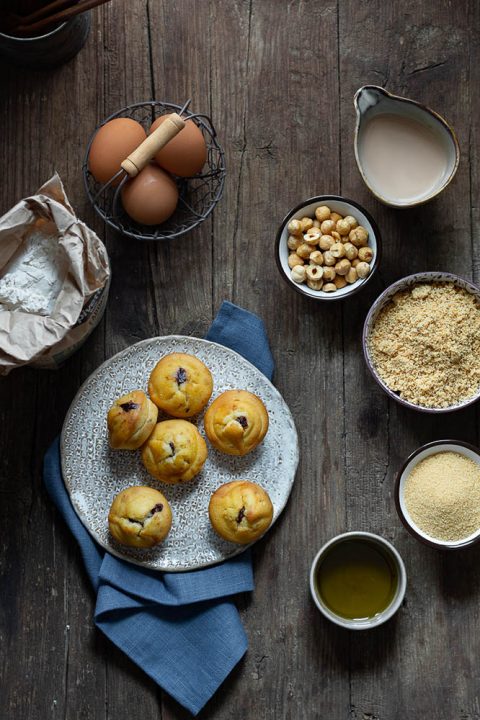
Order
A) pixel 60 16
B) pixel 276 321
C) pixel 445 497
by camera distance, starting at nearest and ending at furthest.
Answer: pixel 60 16, pixel 445 497, pixel 276 321

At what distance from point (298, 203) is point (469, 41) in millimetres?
472

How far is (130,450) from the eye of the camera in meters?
1.47

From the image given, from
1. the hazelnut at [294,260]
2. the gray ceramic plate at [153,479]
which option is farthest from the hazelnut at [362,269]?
the gray ceramic plate at [153,479]

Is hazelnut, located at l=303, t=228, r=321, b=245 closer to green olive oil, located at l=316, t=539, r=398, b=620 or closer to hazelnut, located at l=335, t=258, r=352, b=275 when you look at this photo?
hazelnut, located at l=335, t=258, r=352, b=275

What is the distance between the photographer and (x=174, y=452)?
140 cm

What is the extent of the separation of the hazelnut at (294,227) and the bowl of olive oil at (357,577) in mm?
579

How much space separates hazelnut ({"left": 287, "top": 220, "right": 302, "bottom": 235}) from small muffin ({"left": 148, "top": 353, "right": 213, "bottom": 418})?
306mm

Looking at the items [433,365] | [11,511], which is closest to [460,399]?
[433,365]

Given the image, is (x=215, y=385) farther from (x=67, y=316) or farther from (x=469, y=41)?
(x=469, y=41)

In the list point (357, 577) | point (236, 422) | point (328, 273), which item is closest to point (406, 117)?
point (328, 273)

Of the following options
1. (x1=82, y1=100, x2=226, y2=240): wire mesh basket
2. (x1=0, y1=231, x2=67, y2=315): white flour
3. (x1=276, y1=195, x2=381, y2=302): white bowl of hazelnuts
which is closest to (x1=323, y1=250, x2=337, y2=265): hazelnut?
(x1=276, y1=195, x2=381, y2=302): white bowl of hazelnuts

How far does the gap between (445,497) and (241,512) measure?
0.38 m

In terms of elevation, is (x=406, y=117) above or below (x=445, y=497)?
above

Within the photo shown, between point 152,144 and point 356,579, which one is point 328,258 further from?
point 356,579
